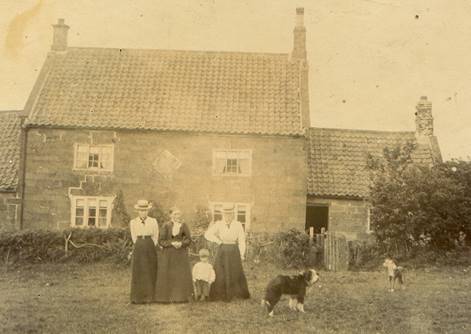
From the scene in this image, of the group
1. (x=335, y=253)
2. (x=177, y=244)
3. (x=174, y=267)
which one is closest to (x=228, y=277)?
(x=174, y=267)

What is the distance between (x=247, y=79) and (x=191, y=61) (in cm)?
265

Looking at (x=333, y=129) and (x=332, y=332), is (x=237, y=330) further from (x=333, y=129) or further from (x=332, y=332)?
(x=333, y=129)

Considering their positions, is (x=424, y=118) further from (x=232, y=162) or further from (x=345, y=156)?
(x=232, y=162)

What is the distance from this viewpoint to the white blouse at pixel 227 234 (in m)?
12.8

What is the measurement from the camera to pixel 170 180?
77.5 ft

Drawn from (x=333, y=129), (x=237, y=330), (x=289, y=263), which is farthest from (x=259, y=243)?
(x=333, y=129)

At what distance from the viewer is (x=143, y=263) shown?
12.2 metres

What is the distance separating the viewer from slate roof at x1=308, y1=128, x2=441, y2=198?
82.0 ft

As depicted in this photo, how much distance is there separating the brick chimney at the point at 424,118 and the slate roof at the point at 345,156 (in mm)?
366

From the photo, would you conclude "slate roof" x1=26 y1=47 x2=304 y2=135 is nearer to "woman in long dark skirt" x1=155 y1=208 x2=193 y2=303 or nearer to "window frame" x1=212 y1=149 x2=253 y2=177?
"window frame" x1=212 y1=149 x2=253 y2=177

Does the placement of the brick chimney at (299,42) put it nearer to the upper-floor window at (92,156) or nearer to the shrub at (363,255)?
the upper-floor window at (92,156)

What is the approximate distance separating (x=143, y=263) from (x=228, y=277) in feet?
5.74

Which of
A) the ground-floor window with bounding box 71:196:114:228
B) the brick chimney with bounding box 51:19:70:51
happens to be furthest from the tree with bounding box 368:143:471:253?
the brick chimney with bounding box 51:19:70:51

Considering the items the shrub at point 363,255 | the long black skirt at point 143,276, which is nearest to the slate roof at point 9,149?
the shrub at point 363,255
